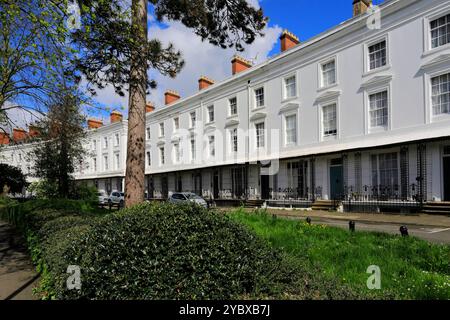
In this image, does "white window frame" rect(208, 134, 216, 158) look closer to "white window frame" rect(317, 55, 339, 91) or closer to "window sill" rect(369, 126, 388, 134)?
"white window frame" rect(317, 55, 339, 91)

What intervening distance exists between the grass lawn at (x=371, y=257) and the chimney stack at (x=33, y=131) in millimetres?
8184

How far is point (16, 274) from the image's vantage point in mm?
6680

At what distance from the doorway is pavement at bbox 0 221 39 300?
53.2 feet

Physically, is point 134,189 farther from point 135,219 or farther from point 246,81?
point 246,81

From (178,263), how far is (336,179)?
18.0 metres

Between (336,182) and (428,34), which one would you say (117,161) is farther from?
(428,34)

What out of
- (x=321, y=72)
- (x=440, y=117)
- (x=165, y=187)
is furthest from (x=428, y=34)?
(x=165, y=187)

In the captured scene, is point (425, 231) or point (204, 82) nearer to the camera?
point (425, 231)

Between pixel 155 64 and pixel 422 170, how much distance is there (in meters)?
14.3

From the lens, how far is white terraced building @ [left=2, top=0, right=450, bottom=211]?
51.5 ft

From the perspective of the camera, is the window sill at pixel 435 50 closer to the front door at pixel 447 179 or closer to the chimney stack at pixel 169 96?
the front door at pixel 447 179

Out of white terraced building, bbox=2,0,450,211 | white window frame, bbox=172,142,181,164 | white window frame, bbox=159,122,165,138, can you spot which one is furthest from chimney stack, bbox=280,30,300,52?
white window frame, bbox=159,122,165,138

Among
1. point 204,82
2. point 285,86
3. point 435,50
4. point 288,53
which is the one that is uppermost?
point 204,82

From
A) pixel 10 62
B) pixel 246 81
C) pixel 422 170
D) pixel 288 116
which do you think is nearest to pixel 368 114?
pixel 422 170
